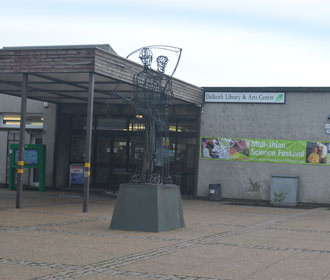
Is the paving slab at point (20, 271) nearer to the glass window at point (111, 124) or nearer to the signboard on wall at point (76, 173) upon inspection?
the glass window at point (111, 124)

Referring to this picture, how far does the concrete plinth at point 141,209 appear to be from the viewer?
39.7ft

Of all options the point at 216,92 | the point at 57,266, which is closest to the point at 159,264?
the point at 57,266

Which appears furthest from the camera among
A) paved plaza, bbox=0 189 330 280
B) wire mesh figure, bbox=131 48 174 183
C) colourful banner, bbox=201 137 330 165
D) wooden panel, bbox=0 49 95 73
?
colourful banner, bbox=201 137 330 165

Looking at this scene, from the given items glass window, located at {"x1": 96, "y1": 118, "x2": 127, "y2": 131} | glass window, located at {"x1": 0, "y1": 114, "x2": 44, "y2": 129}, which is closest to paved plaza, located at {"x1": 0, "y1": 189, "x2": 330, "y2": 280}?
glass window, located at {"x1": 96, "y1": 118, "x2": 127, "y2": 131}

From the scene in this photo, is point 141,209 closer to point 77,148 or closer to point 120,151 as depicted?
point 120,151

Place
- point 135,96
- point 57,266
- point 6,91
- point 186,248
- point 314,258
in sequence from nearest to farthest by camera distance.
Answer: point 57,266 < point 314,258 < point 186,248 < point 135,96 < point 6,91

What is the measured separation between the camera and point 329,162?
2247 cm

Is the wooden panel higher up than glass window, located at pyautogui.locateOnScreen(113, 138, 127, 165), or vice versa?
the wooden panel

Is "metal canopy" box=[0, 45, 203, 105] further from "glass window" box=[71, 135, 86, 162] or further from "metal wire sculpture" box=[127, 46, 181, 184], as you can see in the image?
"glass window" box=[71, 135, 86, 162]

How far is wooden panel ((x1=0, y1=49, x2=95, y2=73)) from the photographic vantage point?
16205 mm

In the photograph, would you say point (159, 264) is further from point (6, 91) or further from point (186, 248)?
point (6, 91)

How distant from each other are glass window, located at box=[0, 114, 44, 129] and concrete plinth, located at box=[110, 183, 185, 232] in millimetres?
14978

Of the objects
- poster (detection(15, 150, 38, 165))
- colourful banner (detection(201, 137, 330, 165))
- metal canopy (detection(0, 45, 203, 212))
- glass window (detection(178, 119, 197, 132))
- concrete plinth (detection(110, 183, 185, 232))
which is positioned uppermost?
metal canopy (detection(0, 45, 203, 212))

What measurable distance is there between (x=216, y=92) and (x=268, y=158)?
3193 mm
